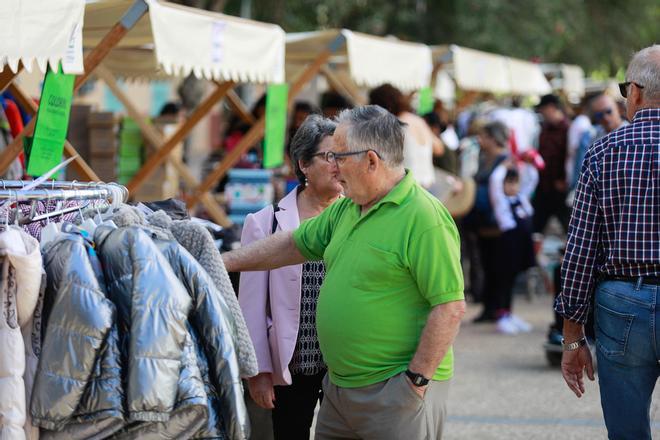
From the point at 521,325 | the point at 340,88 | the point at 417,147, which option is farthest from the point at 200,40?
the point at 340,88

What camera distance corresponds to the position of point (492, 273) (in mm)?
10523

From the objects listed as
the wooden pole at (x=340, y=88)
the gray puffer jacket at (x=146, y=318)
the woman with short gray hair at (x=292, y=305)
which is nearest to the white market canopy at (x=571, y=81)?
the wooden pole at (x=340, y=88)

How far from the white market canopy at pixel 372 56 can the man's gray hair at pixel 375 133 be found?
18.2 ft

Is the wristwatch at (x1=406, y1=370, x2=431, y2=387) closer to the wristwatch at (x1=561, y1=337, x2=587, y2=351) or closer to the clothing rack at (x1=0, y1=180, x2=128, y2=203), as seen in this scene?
the wristwatch at (x1=561, y1=337, x2=587, y2=351)

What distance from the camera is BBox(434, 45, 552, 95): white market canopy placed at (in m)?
12.9

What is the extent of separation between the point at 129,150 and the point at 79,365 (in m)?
6.65

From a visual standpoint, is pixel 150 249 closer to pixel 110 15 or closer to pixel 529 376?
pixel 110 15

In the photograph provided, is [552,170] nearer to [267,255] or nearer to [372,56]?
[372,56]

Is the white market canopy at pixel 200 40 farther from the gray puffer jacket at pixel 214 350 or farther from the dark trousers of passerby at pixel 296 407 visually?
the gray puffer jacket at pixel 214 350

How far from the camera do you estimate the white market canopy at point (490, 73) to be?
42.2 ft

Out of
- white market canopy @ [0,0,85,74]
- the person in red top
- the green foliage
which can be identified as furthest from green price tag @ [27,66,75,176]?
the green foliage

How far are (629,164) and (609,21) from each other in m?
30.1

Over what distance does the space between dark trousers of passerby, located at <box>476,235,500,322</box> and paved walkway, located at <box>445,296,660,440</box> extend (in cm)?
42

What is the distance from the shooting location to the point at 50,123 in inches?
245
